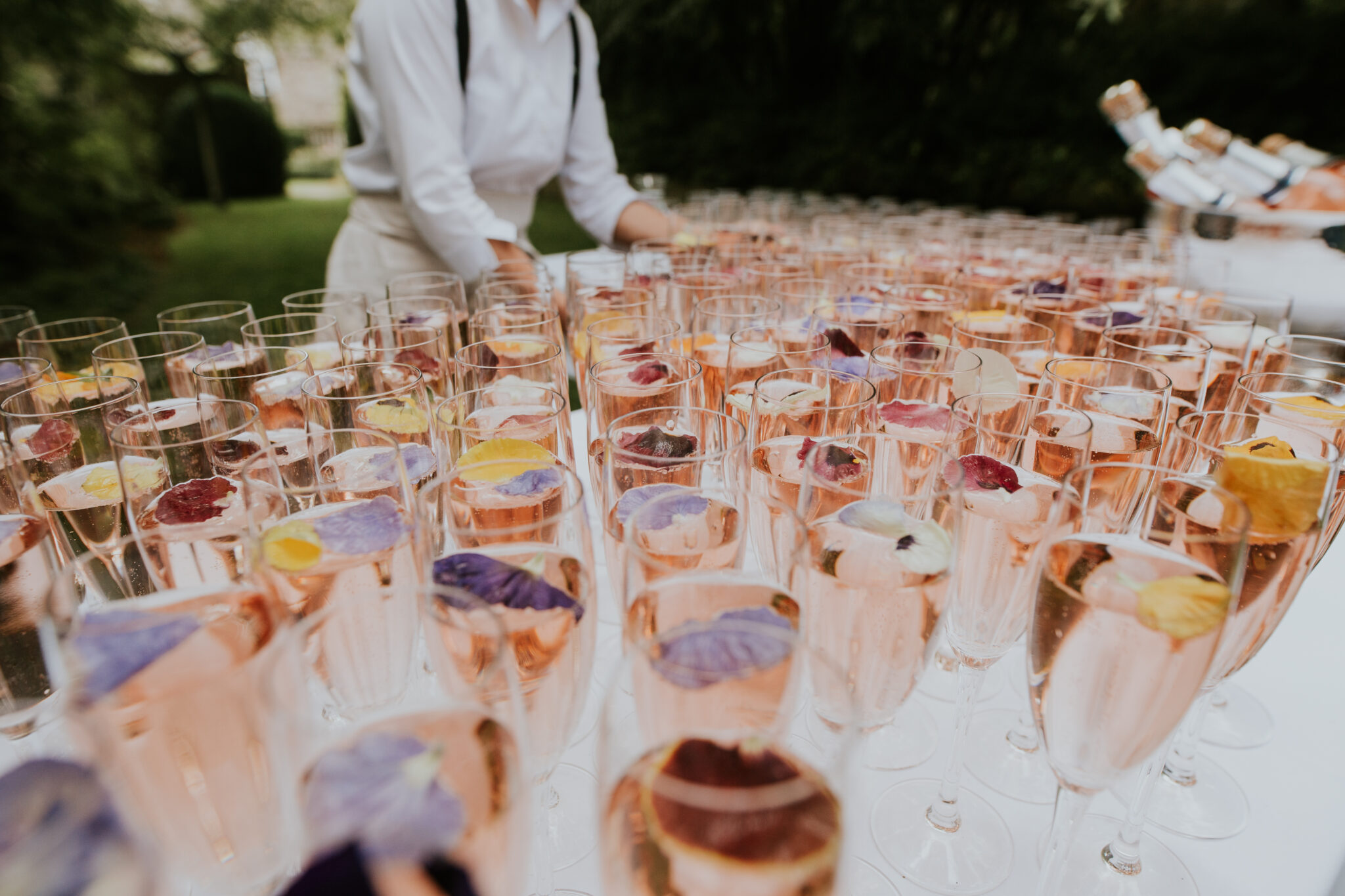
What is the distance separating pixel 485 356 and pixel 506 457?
43cm

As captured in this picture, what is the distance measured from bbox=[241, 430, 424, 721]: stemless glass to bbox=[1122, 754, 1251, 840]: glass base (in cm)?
91

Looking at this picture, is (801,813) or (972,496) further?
(972,496)

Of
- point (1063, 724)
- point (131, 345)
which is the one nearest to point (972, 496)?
point (1063, 724)

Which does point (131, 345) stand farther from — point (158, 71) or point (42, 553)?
point (158, 71)

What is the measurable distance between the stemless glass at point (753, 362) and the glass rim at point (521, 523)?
40 cm

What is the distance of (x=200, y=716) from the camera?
517 millimetres

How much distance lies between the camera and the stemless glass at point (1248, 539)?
0.76m

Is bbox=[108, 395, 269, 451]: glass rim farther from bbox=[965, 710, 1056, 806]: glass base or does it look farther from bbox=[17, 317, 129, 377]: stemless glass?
bbox=[965, 710, 1056, 806]: glass base

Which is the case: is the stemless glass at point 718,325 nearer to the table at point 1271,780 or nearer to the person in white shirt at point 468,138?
the table at point 1271,780

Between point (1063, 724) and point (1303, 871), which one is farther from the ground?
point (1063, 724)

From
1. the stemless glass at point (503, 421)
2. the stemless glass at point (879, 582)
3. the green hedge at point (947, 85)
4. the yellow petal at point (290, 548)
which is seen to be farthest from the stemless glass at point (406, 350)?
the green hedge at point (947, 85)

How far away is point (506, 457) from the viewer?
0.87 meters

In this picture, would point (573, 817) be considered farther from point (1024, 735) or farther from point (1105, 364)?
point (1105, 364)

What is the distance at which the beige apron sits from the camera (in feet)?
8.86
